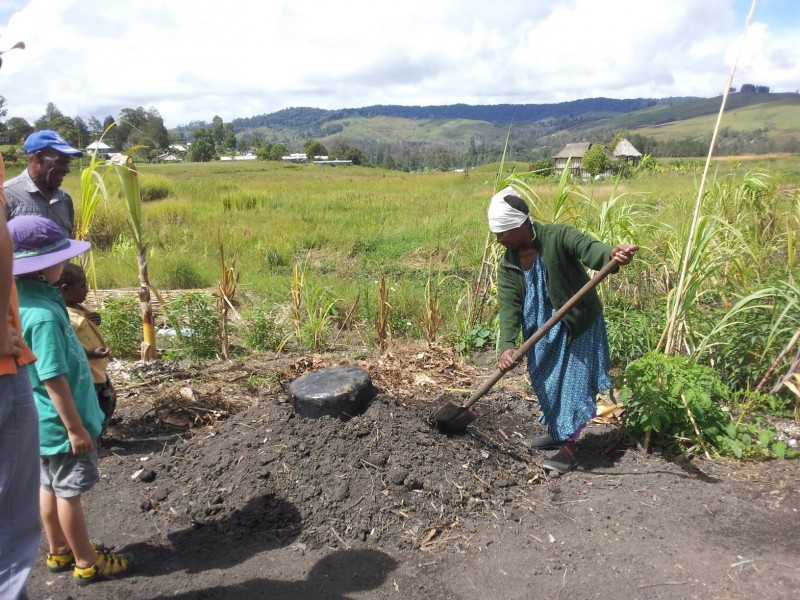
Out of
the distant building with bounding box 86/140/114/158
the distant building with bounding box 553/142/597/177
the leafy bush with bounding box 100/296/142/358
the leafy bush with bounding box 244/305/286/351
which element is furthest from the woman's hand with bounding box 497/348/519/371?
the distant building with bounding box 86/140/114/158

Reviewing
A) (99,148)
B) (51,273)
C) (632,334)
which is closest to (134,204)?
(99,148)

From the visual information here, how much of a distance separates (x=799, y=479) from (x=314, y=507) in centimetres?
234

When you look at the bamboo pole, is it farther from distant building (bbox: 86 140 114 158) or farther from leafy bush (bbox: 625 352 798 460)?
distant building (bbox: 86 140 114 158)

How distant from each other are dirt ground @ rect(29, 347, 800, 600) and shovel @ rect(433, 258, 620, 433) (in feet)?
0.30

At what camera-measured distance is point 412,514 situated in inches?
102

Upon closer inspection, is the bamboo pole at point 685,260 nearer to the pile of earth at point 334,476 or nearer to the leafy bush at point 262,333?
the pile of earth at point 334,476

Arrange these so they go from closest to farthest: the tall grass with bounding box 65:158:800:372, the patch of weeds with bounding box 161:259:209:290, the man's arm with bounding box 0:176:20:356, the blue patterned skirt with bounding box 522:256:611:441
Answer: the man's arm with bounding box 0:176:20:356 < the blue patterned skirt with bounding box 522:256:611:441 < the tall grass with bounding box 65:158:800:372 < the patch of weeds with bounding box 161:259:209:290

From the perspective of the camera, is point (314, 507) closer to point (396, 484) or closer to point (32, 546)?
point (396, 484)

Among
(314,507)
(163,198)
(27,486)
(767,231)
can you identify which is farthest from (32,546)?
(163,198)

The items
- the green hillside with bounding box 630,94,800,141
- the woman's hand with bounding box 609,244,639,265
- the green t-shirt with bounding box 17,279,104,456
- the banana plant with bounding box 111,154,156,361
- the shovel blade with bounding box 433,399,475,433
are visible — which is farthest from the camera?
the green hillside with bounding box 630,94,800,141

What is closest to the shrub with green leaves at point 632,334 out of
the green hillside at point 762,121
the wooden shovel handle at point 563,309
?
the wooden shovel handle at point 563,309

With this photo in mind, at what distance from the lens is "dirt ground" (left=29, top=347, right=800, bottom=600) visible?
2.22m

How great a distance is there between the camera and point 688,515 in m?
2.58

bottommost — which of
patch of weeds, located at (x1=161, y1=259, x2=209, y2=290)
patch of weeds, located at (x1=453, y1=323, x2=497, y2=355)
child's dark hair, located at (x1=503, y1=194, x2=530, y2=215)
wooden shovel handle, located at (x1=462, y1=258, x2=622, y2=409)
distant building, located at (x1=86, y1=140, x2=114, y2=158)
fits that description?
patch of weeds, located at (x1=161, y1=259, x2=209, y2=290)
